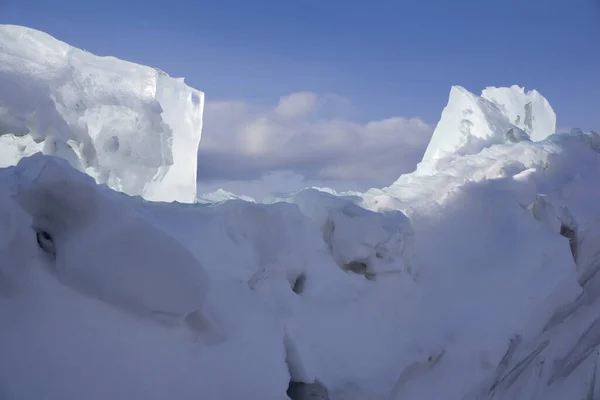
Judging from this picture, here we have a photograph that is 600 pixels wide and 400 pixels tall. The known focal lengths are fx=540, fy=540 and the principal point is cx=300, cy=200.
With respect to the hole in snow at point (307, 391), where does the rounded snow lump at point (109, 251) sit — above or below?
above

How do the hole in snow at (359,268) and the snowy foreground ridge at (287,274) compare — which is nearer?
the snowy foreground ridge at (287,274)

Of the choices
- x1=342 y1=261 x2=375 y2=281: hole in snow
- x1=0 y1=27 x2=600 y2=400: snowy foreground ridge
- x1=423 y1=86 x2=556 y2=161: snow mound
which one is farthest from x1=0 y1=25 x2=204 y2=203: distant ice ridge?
x1=423 y1=86 x2=556 y2=161: snow mound

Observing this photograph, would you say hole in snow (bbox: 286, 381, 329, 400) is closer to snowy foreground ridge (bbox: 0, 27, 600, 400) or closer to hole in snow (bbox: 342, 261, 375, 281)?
snowy foreground ridge (bbox: 0, 27, 600, 400)

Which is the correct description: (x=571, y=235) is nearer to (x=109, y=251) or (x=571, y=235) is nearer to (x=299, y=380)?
(x=299, y=380)

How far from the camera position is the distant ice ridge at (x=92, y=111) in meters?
4.77

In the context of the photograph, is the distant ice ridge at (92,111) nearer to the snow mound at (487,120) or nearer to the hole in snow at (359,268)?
the hole in snow at (359,268)

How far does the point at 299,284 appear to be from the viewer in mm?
4105

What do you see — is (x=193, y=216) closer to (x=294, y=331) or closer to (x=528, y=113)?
(x=294, y=331)

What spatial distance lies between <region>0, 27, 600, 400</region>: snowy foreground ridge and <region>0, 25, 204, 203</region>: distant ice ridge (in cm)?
3

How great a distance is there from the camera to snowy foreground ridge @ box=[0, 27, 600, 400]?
2.75 metres

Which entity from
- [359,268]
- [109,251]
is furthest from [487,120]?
[109,251]

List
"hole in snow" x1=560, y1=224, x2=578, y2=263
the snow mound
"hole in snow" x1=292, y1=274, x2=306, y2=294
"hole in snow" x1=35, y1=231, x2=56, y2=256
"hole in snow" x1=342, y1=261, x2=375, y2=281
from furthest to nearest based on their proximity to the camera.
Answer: the snow mound
"hole in snow" x1=560, y1=224, x2=578, y2=263
"hole in snow" x1=342, y1=261, x2=375, y2=281
"hole in snow" x1=292, y1=274, x2=306, y2=294
"hole in snow" x1=35, y1=231, x2=56, y2=256

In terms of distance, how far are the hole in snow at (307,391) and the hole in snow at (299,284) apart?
0.70m

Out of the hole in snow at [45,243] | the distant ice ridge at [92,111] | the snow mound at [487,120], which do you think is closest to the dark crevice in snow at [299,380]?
the hole in snow at [45,243]
